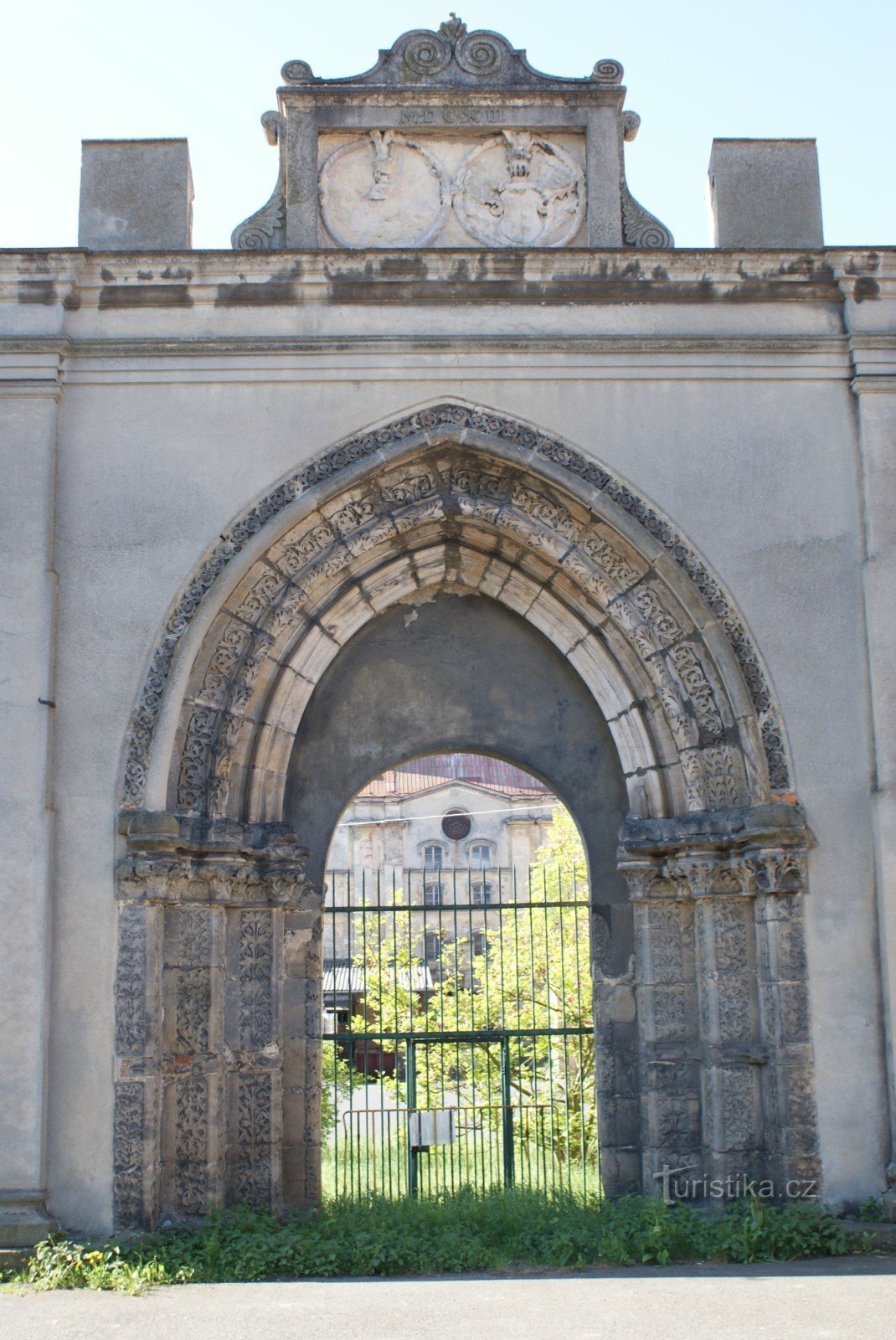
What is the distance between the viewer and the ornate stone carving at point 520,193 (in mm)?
8922

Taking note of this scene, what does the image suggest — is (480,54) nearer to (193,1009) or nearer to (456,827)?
(193,1009)

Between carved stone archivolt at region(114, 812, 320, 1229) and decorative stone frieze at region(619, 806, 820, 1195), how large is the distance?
7.06 feet

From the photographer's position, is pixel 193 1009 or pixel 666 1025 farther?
pixel 666 1025

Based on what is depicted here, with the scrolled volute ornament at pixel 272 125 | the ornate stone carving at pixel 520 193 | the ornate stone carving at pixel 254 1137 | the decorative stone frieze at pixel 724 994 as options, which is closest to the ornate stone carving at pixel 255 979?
the ornate stone carving at pixel 254 1137

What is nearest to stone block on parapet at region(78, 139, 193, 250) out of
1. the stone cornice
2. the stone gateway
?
the stone gateway

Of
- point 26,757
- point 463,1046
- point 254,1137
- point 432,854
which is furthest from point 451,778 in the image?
point 26,757

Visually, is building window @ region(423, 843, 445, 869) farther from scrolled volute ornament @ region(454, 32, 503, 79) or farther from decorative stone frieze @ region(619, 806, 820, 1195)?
scrolled volute ornament @ region(454, 32, 503, 79)

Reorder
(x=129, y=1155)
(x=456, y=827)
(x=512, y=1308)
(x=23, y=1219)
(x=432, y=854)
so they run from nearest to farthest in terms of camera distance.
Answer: (x=512, y=1308) < (x=23, y=1219) < (x=129, y=1155) < (x=456, y=827) < (x=432, y=854)

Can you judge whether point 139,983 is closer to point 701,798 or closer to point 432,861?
point 701,798

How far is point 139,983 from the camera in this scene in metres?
7.74

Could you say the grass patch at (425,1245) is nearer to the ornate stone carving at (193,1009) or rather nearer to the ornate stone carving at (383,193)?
the ornate stone carving at (193,1009)

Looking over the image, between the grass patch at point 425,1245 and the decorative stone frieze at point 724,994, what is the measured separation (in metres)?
0.39

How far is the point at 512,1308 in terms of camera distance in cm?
660

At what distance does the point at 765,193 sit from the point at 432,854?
2312cm
